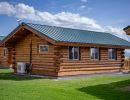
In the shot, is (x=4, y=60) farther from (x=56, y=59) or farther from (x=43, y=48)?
(x=56, y=59)

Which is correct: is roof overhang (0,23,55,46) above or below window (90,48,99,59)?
above

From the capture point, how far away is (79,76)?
23156 mm

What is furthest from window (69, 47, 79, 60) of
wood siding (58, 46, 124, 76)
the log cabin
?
wood siding (58, 46, 124, 76)

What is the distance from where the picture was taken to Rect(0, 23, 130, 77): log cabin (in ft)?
71.6

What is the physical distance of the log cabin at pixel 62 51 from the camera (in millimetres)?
21828

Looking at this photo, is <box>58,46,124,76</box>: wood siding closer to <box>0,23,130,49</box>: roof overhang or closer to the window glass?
<box>0,23,130,49</box>: roof overhang

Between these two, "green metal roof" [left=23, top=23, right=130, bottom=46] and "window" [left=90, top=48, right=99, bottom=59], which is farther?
"window" [left=90, top=48, right=99, bottom=59]

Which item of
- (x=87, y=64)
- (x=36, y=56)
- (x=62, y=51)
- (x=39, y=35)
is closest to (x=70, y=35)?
(x=62, y=51)

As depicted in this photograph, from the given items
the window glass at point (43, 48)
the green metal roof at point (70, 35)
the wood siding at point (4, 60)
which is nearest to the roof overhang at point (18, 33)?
the green metal roof at point (70, 35)

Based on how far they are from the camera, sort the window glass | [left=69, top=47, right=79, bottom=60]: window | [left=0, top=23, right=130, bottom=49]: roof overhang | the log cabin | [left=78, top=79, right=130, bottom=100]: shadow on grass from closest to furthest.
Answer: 1. [left=78, top=79, right=130, bottom=100]: shadow on grass
2. [left=0, top=23, right=130, bottom=49]: roof overhang
3. the log cabin
4. [left=69, top=47, right=79, bottom=60]: window
5. the window glass

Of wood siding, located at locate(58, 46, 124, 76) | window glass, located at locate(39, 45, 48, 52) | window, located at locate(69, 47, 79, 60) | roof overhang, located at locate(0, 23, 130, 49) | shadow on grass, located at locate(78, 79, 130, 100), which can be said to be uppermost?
roof overhang, located at locate(0, 23, 130, 49)

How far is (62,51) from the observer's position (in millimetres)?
21938

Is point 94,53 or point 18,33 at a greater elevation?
point 18,33

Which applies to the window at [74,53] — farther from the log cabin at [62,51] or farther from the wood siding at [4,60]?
the wood siding at [4,60]
